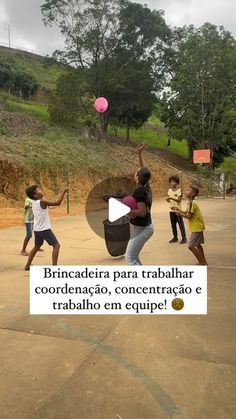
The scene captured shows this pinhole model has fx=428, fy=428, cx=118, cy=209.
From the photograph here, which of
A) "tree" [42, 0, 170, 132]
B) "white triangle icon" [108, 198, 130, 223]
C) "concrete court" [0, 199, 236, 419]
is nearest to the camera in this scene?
"concrete court" [0, 199, 236, 419]

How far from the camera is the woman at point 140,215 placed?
5.38m

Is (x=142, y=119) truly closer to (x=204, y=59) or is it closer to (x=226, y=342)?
(x=204, y=59)

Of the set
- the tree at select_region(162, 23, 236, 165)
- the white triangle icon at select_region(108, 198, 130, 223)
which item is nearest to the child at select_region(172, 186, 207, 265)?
the white triangle icon at select_region(108, 198, 130, 223)

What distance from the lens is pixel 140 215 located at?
17.7 feet

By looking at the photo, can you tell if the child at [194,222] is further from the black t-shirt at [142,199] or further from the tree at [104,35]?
the tree at [104,35]

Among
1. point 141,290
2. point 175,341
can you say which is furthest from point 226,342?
point 141,290

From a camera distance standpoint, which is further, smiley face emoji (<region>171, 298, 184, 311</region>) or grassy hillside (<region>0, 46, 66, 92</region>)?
grassy hillside (<region>0, 46, 66, 92</region>)

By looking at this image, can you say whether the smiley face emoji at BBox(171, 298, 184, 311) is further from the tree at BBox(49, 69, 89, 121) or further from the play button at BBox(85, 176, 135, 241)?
the tree at BBox(49, 69, 89, 121)

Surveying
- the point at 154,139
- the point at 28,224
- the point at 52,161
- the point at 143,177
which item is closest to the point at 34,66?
the point at 154,139

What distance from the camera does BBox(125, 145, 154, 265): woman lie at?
17.7ft

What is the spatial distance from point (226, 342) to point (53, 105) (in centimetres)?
3226

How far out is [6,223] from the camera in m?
14.0

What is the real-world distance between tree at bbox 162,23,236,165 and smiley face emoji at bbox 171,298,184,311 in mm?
32849

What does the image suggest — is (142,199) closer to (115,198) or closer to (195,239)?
(115,198)
